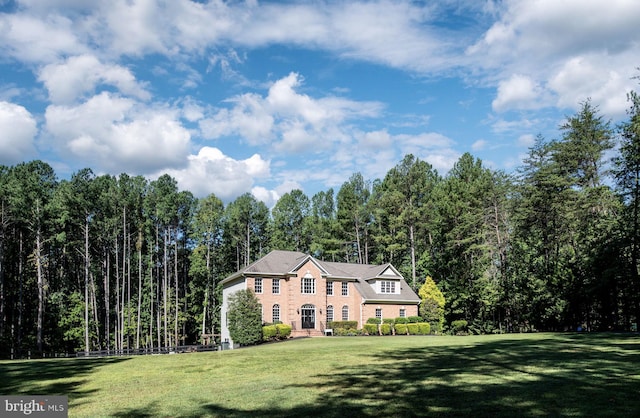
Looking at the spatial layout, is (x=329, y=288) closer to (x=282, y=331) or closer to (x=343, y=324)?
(x=343, y=324)

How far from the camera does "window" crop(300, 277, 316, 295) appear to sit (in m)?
39.8

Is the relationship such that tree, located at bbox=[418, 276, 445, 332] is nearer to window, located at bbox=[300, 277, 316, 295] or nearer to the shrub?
the shrub

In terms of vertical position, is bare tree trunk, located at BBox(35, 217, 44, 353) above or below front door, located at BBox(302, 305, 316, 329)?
above

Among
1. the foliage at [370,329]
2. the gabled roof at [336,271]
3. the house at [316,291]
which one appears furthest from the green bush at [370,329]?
the gabled roof at [336,271]

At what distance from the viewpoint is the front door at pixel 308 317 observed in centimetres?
3947

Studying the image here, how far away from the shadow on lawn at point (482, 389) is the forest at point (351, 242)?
19.9 m

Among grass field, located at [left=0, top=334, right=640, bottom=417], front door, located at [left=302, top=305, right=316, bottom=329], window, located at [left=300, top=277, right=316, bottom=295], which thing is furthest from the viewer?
window, located at [left=300, top=277, right=316, bottom=295]

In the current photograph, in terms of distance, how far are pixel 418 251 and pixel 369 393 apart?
1813 inches

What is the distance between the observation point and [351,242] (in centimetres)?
5884

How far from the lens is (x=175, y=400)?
9500 millimetres

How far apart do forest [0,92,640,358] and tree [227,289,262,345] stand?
542 inches
